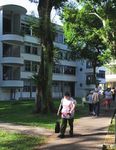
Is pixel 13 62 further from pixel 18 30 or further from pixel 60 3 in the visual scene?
pixel 60 3

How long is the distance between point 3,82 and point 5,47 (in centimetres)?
505

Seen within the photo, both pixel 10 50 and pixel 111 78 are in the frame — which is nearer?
pixel 10 50

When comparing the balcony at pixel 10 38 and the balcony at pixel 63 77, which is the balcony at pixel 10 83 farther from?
the balcony at pixel 63 77

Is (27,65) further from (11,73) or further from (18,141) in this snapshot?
(18,141)

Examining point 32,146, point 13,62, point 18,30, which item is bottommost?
point 32,146

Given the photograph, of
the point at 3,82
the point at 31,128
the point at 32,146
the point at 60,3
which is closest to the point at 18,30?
the point at 3,82

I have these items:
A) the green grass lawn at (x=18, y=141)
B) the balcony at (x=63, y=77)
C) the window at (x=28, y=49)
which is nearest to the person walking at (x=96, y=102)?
the green grass lawn at (x=18, y=141)

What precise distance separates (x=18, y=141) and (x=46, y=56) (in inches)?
552

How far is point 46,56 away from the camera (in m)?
29.3

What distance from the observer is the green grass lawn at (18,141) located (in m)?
14.4

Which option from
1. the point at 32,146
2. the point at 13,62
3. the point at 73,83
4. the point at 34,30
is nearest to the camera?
the point at 32,146

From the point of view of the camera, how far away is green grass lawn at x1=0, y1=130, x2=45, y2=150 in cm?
1440

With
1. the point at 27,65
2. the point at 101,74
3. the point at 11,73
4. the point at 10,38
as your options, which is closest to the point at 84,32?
the point at 10,38

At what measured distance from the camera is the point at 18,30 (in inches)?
2628
